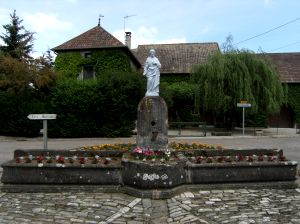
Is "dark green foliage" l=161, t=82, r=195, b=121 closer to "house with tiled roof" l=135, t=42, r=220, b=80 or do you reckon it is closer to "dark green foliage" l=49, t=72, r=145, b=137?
"house with tiled roof" l=135, t=42, r=220, b=80

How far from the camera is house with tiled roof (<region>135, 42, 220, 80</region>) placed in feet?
133

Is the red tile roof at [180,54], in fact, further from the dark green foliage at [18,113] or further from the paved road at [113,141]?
the paved road at [113,141]

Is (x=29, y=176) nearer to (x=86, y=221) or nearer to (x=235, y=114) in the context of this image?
(x=86, y=221)

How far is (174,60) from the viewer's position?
1654 inches

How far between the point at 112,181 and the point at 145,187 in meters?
0.86

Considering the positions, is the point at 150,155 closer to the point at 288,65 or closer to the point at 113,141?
the point at 113,141

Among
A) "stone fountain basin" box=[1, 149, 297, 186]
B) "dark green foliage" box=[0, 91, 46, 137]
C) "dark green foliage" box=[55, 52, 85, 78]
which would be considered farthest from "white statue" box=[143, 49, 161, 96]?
"dark green foliage" box=[55, 52, 85, 78]

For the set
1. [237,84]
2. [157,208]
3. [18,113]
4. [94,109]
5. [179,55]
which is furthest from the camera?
[179,55]

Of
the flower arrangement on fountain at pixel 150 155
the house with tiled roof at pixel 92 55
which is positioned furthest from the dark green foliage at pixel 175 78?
the flower arrangement on fountain at pixel 150 155

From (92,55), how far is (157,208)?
27.3 meters

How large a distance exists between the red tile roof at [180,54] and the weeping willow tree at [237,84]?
8282 millimetres

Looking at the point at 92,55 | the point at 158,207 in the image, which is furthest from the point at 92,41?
the point at 158,207

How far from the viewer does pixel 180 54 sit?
42969 millimetres

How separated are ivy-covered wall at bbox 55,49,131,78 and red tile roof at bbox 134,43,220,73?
791cm
